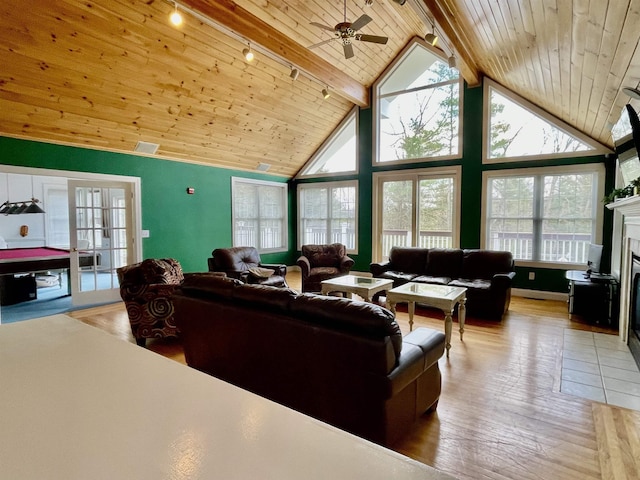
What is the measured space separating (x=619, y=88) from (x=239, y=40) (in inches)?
162

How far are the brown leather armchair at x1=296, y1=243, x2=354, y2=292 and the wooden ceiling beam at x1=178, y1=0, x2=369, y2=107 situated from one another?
2.84 m

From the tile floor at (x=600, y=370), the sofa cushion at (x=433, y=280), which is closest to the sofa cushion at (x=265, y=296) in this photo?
the tile floor at (x=600, y=370)

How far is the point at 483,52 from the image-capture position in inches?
192

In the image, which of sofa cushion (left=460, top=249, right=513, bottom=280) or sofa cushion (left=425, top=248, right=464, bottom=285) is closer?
sofa cushion (left=460, top=249, right=513, bottom=280)

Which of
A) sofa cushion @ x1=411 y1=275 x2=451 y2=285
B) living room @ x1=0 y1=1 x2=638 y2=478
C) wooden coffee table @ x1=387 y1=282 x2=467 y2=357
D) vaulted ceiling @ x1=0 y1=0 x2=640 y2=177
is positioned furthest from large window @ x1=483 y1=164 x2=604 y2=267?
wooden coffee table @ x1=387 y1=282 x2=467 y2=357

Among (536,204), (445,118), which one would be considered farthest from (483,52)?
(536,204)

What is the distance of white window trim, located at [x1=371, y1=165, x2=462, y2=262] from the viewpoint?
6527 mm

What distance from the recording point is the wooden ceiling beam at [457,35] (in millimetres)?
3809

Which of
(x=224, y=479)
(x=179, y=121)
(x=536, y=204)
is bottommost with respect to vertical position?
(x=224, y=479)

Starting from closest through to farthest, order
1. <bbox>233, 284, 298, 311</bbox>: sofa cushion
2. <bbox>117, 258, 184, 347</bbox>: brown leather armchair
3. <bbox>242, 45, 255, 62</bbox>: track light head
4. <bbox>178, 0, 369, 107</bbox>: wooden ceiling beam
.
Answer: <bbox>233, 284, 298, 311</bbox>: sofa cushion < <bbox>117, 258, 184, 347</bbox>: brown leather armchair < <bbox>178, 0, 369, 107</bbox>: wooden ceiling beam < <bbox>242, 45, 255, 62</bbox>: track light head

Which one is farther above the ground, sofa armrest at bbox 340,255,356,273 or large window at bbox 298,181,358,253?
large window at bbox 298,181,358,253

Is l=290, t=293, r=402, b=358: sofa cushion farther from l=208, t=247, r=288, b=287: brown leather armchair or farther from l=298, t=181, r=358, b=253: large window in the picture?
l=298, t=181, r=358, b=253: large window

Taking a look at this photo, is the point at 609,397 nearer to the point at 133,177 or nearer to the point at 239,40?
the point at 239,40

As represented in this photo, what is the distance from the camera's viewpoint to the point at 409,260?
19.5 ft
